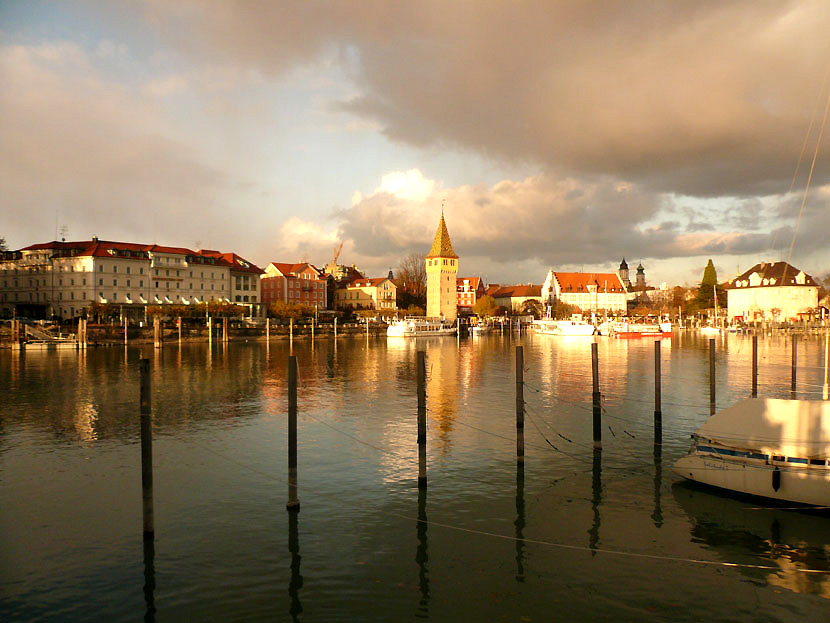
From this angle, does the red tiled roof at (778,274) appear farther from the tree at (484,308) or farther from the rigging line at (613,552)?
the rigging line at (613,552)

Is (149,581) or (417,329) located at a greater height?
(417,329)

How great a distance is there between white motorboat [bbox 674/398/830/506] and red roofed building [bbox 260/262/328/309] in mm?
134280

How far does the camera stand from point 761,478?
17438 millimetres

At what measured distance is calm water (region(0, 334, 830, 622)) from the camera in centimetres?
1263

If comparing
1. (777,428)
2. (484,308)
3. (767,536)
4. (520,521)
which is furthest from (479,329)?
(767,536)

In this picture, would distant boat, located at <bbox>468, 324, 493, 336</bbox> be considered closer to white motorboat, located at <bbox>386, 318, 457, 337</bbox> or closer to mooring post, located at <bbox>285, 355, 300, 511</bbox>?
white motorboat, located at <bbox>386, 318, 457, 337</bbox>

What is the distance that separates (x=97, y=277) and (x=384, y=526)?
109m

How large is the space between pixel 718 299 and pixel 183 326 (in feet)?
515

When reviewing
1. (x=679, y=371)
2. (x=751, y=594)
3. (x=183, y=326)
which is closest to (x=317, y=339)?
(x=183, y=326)

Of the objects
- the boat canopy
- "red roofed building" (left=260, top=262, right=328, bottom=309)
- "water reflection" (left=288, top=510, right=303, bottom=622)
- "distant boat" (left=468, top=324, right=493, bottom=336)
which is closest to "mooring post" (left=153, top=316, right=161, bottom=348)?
"red roofed building" (left=260, top=262, right=328, bottom=309)

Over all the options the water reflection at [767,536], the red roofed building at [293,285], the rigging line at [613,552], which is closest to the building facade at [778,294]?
the red roofed building at [293,285]

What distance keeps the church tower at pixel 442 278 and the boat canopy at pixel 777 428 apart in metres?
137

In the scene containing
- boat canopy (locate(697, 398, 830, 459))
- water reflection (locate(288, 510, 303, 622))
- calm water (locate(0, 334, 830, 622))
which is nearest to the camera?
water reflection (locate(288, 510, 303, 622))

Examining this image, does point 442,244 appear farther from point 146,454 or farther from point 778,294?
point 146,454
